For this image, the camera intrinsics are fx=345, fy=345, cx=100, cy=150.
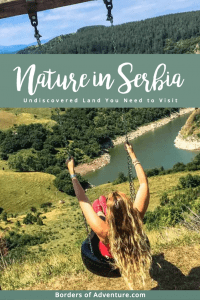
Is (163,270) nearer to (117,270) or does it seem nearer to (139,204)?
(117,270)

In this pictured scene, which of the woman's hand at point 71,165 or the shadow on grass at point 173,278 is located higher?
the woman's hand at point 71,165

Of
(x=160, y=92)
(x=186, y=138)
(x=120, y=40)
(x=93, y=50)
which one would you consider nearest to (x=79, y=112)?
(x=186, y=138)

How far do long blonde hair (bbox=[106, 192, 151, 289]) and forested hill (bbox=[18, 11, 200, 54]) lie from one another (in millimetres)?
102733

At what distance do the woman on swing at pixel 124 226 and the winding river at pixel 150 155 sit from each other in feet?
134

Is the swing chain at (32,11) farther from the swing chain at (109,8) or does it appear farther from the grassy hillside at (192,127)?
the grassy hillside at (192,127)

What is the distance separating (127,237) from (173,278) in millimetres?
1708

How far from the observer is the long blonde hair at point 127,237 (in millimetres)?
2498

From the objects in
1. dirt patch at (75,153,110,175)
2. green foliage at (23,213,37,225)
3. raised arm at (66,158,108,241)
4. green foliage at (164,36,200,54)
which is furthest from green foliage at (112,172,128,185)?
green foliage at (164,36,200,54)

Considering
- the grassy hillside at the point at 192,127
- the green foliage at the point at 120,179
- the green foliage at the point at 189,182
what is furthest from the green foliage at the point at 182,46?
the green foliage at the point at 189,182

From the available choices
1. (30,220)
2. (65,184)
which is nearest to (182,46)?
(65,184)

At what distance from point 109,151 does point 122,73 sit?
169 feet

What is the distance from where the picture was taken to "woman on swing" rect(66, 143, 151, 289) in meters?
2.51

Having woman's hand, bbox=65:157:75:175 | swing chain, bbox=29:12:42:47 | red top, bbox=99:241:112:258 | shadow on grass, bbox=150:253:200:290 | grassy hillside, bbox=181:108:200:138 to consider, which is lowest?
shadow on grass, bbox=150:253:200:290

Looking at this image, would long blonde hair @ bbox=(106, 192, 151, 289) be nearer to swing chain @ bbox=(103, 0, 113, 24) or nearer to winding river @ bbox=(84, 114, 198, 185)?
swing chain @ bbox=(103, 0, 113, 24)
